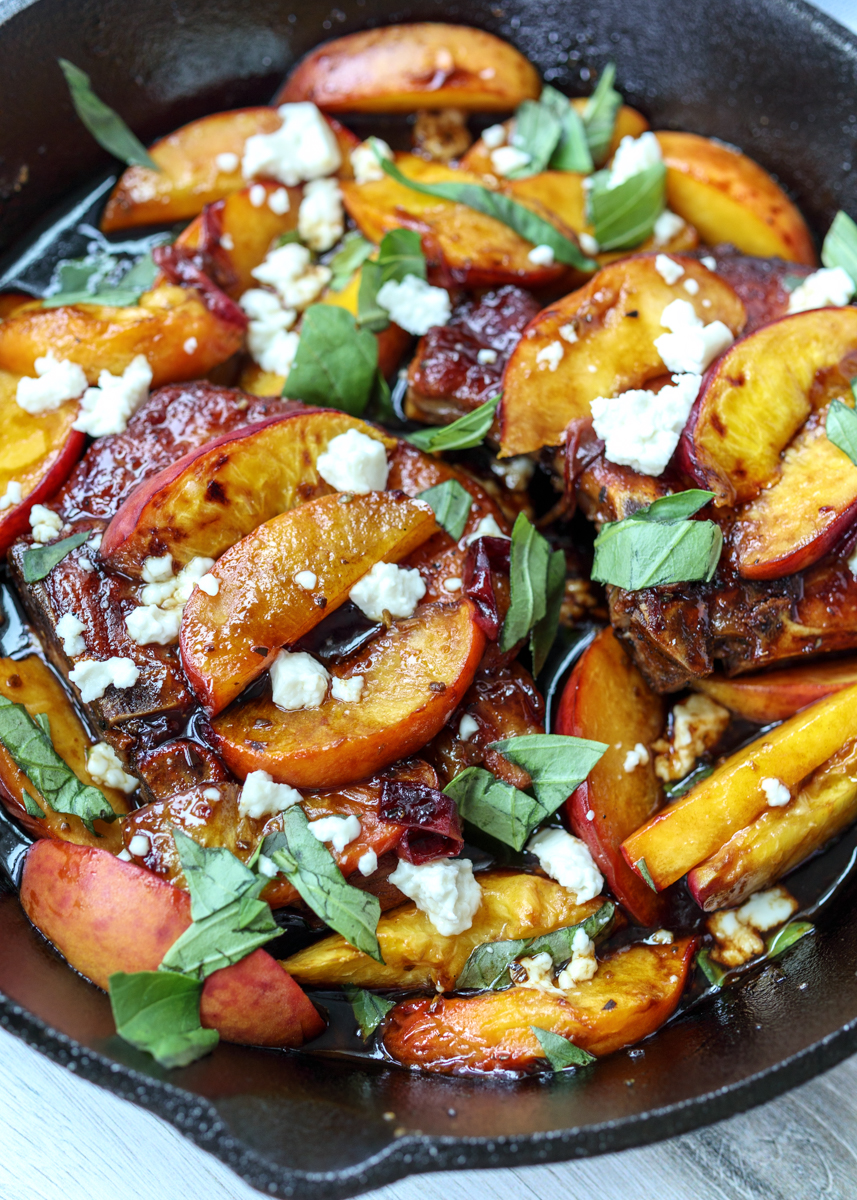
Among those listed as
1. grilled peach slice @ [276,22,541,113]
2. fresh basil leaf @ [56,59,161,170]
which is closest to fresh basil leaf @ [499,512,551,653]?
grilled peach slice @ [276,22,541,113]

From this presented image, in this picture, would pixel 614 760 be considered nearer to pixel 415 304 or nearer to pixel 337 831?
pixel 337 831

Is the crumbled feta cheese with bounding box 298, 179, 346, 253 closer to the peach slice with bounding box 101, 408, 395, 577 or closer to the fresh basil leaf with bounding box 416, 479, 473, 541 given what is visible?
the peach slice with bounding box 101, 408, 395, 577

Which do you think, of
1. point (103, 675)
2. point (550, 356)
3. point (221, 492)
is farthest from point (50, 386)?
point (550, 356)

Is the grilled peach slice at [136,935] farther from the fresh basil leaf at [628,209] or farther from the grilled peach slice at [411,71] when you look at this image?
the grilled peach slice at [411,71]

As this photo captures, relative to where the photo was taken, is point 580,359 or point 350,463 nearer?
point 350,463

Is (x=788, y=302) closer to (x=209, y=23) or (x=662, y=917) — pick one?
(x=662, y=917)

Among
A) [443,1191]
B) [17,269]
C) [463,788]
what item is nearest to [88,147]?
[17,269]
